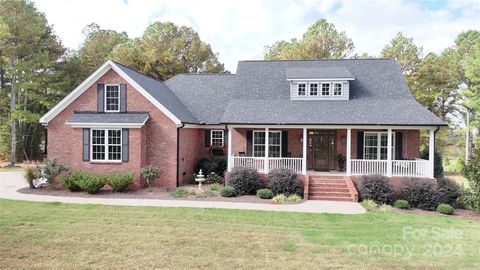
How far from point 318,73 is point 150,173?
11.7 meters

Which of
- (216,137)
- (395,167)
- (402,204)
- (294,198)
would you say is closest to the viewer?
(402,204)

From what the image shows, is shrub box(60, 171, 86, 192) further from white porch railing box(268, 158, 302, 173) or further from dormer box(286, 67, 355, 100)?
dormer box(286, 67, 355, 100)

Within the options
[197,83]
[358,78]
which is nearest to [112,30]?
[197,83]

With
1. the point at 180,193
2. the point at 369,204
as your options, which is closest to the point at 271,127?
the point at 180,193

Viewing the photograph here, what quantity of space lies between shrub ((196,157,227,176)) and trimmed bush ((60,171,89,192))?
6.77 metres

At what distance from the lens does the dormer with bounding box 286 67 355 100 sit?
19062mm

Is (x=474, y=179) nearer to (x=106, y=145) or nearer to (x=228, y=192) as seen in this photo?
(x=228, y=192)

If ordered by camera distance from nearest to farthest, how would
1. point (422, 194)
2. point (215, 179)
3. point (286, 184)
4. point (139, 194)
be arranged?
A: point (422, 194) → point (286, 184) → point (139, 194) → point (215, 179)

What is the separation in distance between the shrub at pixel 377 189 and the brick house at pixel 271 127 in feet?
1.82

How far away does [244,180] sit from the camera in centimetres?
1606

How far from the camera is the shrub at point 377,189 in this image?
14562 millimetres

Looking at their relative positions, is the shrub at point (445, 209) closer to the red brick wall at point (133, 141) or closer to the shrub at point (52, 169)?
the red brick wall at point (133, 141)

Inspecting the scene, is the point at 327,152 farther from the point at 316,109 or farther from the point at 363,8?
the point at 363,8

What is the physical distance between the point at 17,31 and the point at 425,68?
39.2 metres
